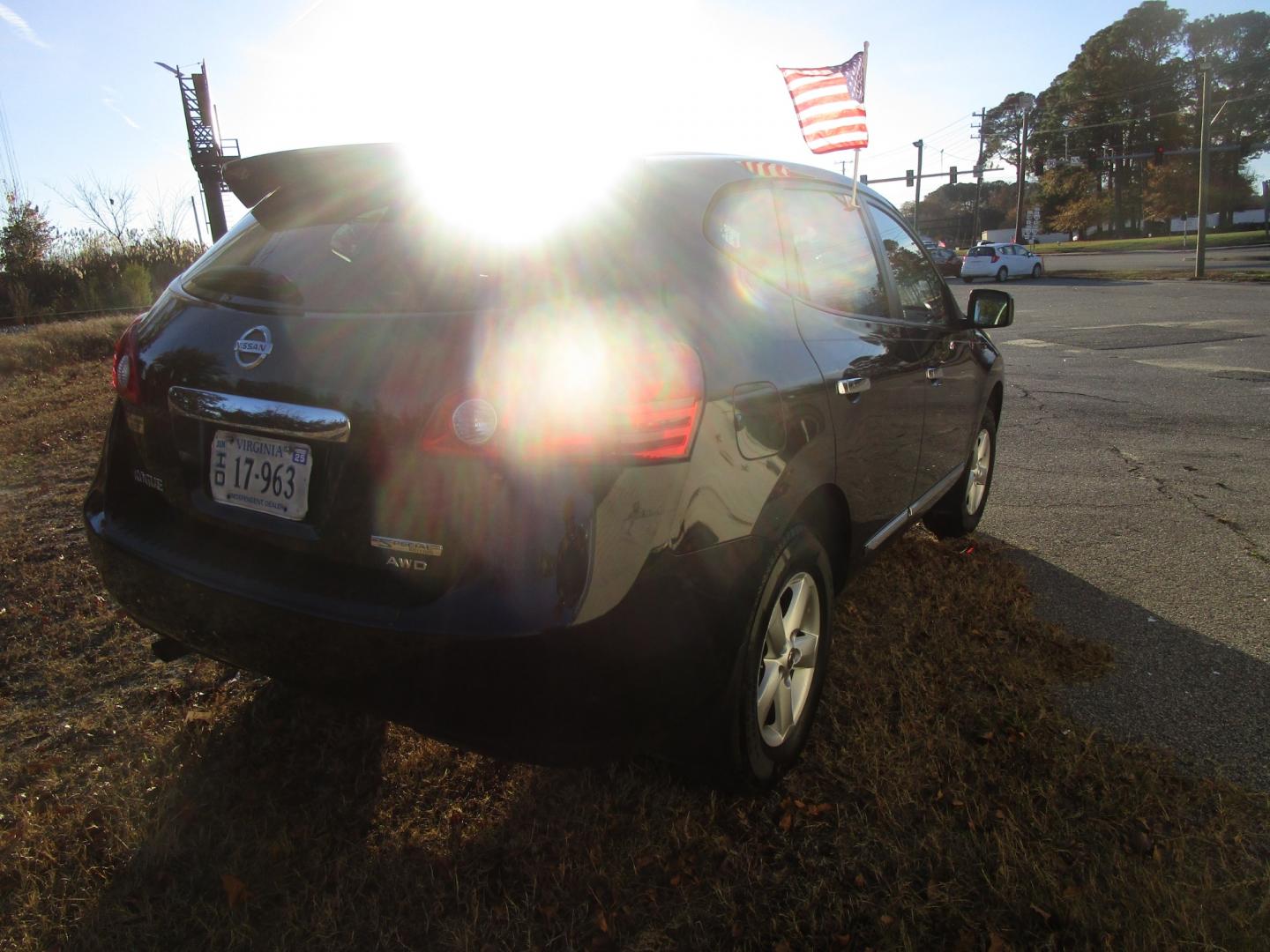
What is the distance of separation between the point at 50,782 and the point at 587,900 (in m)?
1.57

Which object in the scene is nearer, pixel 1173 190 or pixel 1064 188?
pixel 1173 190

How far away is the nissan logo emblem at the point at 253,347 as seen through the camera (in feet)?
6.56

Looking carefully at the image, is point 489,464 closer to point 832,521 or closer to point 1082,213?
point 832,521

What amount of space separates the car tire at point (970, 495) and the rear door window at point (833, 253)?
4.47 ft

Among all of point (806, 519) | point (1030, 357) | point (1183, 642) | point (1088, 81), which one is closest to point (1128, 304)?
point (1030, 357)

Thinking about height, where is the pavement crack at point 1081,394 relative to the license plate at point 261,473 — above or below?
below

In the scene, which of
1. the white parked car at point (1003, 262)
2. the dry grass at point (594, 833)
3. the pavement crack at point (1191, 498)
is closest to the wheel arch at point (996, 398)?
the pavement crack at point (1191, 498)

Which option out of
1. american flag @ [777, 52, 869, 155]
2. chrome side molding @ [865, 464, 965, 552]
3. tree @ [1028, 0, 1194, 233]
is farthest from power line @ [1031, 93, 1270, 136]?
chrome side molding @ [865, 464, 965, 552]

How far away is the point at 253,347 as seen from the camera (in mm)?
2023

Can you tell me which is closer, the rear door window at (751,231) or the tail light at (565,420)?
the tail light at (565,420)

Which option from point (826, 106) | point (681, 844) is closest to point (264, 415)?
point (681, 844)

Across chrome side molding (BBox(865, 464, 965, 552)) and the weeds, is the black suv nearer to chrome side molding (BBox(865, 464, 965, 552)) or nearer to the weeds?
chrome side molding (BBox(865, 464, 965, 552))

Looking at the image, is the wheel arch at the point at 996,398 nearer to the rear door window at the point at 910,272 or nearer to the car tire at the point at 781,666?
the rear door window at the point at 910,272

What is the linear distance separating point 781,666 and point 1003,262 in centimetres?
3609
